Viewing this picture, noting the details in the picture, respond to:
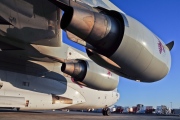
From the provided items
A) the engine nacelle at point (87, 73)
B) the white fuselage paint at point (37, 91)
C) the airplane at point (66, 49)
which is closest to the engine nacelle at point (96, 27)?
the airplane at point (66, 49)

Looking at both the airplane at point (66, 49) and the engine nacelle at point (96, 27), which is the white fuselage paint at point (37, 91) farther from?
the engine nacelle at point (96, 27)

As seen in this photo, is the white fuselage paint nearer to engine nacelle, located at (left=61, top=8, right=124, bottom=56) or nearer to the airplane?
the airplane

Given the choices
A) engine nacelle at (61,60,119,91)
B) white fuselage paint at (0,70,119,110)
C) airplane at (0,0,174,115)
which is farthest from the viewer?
engine nacelle at (61,60,119,91)

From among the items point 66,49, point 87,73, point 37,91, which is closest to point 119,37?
point 87,73

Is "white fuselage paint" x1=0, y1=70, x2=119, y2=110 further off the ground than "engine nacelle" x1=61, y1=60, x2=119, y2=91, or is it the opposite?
"engine nacelle" x1=61, y1=60, x2=119, y2=91

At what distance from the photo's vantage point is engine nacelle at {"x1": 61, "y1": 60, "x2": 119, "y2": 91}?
13816mm

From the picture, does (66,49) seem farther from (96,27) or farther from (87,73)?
(96,27)

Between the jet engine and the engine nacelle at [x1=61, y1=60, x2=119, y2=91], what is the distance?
19.9 feet

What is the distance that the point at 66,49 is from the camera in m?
15.6

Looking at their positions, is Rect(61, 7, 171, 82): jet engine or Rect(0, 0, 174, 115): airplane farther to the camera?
Rect(0, 0, 174, 115): airplane

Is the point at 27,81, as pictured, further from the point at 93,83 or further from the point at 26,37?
the point at 26,37

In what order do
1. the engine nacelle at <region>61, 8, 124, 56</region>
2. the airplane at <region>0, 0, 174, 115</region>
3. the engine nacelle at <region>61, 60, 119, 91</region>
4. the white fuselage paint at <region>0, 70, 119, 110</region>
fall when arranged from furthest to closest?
the engine nacelle at <region>61, 60, 119, 91</region>
the white fuselage paint at <region>0, 70, 119, 110</region>
the airplane at <region>0, 0, 174, 115</region>
the engine nacelle at <region>61, 8, 124, 56</region>

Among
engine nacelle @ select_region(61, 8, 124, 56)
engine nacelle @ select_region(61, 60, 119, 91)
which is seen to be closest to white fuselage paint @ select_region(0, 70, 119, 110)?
engine nacelle @ select_region(61, 60, 119, 91)

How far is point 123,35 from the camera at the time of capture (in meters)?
7.05
